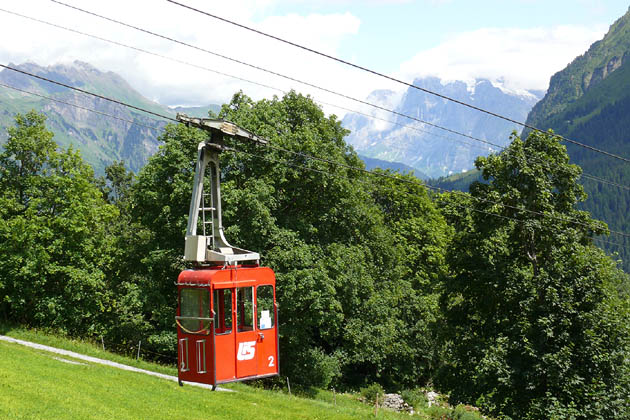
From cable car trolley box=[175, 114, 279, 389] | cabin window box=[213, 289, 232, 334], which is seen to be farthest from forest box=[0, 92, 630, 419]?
cabin window box=[213, 289, 232, 334]

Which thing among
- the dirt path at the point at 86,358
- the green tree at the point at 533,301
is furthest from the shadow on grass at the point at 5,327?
the green tree at the point at 533,301

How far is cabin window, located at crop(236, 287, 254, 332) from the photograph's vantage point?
17.6m

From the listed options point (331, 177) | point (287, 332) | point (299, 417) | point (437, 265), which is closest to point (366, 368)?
point (437, 265)

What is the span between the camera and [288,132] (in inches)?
1560

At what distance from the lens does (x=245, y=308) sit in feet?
58.1

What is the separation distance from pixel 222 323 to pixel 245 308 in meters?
0.78

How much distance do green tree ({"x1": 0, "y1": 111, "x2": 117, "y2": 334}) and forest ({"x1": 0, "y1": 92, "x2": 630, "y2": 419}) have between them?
0.50 ft

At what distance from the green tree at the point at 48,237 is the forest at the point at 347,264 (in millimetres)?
152

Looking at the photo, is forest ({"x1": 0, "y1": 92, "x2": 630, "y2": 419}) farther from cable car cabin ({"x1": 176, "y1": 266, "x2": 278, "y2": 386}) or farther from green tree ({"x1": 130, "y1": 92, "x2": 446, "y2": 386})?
cable car cabin ({"x1": 176, "y1": 266, "x2": 278, "y2": 386})

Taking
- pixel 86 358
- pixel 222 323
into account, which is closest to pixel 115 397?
pixel 222 323

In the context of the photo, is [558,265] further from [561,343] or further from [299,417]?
[299,417]

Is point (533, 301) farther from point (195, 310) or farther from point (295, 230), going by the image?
point (195, 310)

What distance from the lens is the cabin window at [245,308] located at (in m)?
17.6

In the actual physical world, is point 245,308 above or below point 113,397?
above
